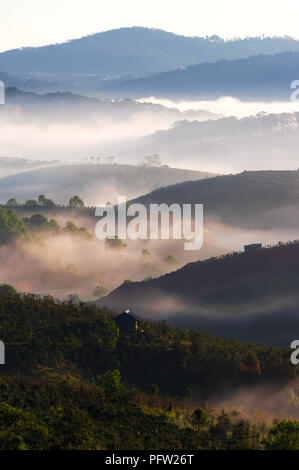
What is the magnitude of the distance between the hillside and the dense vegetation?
843 inches

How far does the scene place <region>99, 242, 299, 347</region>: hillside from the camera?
358 feet

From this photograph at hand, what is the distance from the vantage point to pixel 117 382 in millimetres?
66562

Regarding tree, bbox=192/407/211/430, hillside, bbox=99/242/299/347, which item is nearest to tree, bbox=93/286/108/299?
hillside, bbox=99/242/299/347

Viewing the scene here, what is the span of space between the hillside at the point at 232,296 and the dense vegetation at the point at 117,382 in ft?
70.2

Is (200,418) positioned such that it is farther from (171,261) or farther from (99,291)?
(171,261)

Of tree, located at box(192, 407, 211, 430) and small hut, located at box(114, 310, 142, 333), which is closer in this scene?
tree, located at box(192, 407, 211, 430)

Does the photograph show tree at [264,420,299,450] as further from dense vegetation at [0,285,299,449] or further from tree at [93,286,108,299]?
tree at [93,286,108,299]

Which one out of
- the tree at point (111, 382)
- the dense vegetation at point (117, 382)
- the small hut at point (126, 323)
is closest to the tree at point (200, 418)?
the dense vegetation at point (117, 382)

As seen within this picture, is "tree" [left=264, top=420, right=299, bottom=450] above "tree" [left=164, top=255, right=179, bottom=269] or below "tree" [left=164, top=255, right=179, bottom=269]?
below

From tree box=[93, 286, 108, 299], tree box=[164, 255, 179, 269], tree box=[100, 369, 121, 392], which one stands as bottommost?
tree box=[100, 369, 121, 392]

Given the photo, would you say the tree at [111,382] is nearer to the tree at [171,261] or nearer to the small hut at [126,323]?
the small hut at [126,323]

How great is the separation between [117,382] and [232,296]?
60.5 metres

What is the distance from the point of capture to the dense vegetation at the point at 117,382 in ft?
179
